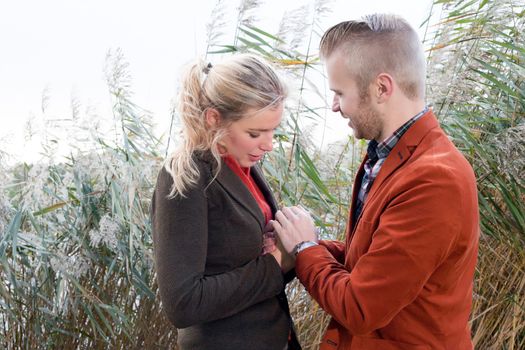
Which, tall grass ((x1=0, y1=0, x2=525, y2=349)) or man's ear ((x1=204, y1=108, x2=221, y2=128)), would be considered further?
tall grass ((x1=0, y1=0, x2=525, y2=349))

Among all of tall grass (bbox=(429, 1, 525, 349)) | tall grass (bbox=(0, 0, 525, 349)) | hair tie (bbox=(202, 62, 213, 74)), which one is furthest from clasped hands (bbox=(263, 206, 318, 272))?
tall grass (bbox=(429, 1, 525, 349))

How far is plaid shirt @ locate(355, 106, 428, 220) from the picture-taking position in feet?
4.90

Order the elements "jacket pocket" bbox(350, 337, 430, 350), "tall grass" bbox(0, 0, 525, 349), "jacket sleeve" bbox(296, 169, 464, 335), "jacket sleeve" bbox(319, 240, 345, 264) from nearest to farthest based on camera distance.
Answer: "jacket sleeve" bbox(296, 169, 464, 335), "jacket pocket" bbox(350, 337, 430, 350), "jacket sleeve" bbox(319, 240, 345, 264), "tall grass" bbox(0, 0, 525, 349)

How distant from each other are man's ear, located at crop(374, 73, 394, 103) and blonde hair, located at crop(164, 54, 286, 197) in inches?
8.9

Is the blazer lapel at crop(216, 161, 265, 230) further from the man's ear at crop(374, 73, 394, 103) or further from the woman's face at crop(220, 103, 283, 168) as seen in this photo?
the man's ear at crop(374, 73, 394, 103)

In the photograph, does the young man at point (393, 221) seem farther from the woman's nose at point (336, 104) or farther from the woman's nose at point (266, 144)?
the woman's nose at point (266, 144)

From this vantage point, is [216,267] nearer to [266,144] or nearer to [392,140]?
[266,144]

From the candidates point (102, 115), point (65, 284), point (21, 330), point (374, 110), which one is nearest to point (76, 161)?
→ point (102, 115)

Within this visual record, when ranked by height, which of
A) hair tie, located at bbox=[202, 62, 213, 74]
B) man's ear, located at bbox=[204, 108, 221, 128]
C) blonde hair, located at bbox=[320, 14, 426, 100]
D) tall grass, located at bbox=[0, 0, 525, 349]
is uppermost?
blonde hair, located at bbox=[320, 14, 426, 100]

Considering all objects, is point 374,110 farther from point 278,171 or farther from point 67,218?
point 67,218

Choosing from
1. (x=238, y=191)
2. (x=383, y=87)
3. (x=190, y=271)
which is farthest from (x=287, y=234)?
(x=383, y=87)

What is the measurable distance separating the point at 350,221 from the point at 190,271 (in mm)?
412

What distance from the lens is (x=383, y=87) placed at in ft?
4.85

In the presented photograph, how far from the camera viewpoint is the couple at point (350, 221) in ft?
4.45
